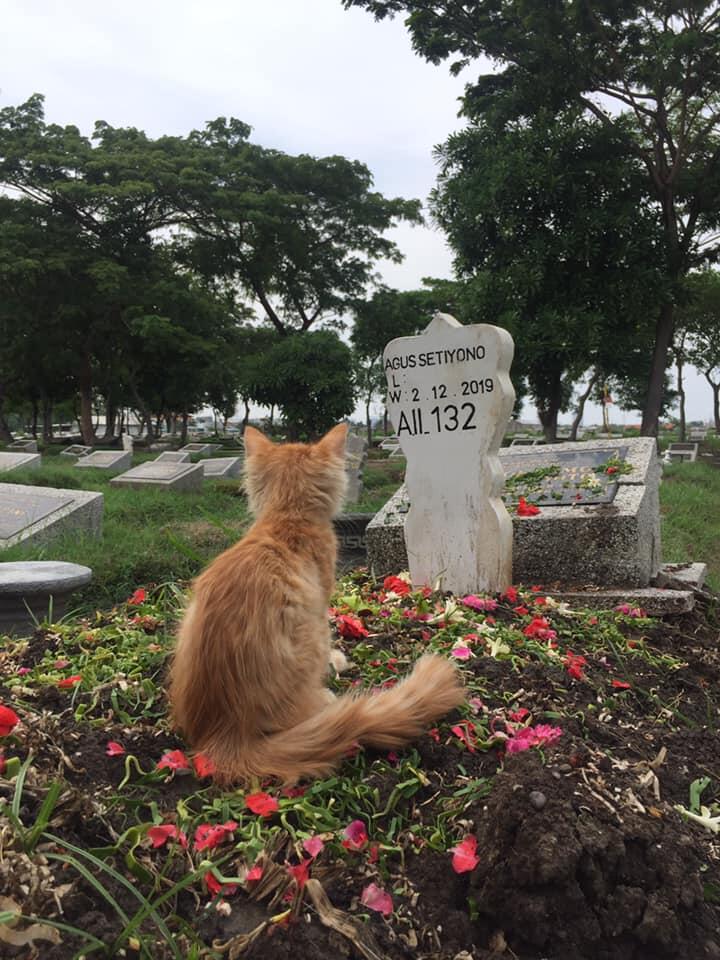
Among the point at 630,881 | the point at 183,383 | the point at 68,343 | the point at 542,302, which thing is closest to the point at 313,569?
the point at 630,881

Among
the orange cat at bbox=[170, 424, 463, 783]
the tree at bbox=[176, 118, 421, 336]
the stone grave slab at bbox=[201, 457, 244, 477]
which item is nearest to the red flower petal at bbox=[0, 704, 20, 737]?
the orange cat at bbox=[170, 424, 463, 783]

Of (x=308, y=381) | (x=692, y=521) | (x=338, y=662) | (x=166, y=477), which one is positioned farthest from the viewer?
(x=308, y=381)

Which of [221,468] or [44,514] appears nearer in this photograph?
[44,514]

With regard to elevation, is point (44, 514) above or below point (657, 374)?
below

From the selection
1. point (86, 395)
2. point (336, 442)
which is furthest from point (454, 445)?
point (86, 395)

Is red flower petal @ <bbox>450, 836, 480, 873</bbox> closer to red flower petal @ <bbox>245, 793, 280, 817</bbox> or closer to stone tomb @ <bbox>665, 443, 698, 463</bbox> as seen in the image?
red flower petal @ <bbox>245, 793, 280, 817</bbox>

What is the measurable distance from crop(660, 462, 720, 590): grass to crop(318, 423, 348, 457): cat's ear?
5.03 metres

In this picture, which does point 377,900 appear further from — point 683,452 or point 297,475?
point 683,452

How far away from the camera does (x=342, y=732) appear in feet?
7.39

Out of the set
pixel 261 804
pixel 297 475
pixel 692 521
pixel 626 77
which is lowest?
pixel 692 521

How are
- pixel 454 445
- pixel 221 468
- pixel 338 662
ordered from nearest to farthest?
pixel 338 662 < pixel 454 445 < pixel 221 468

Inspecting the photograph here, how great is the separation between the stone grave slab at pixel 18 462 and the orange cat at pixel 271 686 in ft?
46.6

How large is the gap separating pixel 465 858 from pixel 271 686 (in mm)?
746

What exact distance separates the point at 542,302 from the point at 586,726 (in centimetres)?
1305
